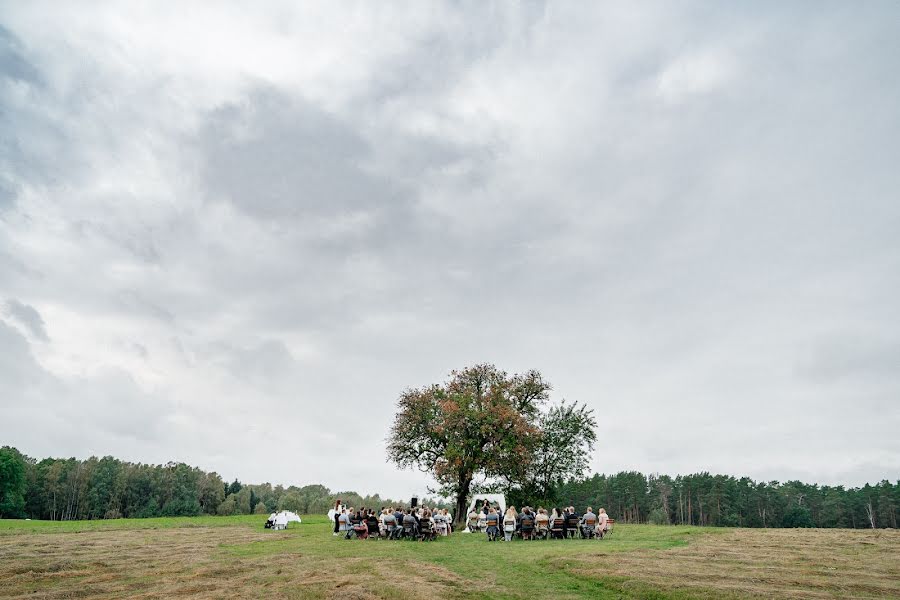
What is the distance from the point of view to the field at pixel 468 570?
11.8 metres

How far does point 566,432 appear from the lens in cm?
4791

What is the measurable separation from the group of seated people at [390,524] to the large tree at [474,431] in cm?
1094

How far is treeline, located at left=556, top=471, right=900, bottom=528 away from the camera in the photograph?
275ft

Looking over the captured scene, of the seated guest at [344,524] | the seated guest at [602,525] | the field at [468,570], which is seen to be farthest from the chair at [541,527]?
the seated guest at [344,524]

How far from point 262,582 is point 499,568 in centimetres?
642

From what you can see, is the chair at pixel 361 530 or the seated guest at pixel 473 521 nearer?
the chair at pixel 361 530

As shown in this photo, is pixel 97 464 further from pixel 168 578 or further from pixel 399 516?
pixel 168 578

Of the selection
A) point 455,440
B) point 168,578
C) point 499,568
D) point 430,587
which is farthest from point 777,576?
point 455,440

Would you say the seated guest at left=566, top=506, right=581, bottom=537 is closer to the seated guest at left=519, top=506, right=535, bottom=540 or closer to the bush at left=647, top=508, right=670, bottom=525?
the seated guest at left=519, top=506, right=535, bottom=540

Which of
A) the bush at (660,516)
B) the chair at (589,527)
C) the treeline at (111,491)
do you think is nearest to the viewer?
the chair at (589,527)

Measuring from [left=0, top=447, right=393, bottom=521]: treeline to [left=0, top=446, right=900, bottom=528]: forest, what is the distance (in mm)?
150

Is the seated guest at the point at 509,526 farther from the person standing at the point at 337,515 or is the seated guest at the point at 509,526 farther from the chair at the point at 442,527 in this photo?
the person standing at the point at 337,515

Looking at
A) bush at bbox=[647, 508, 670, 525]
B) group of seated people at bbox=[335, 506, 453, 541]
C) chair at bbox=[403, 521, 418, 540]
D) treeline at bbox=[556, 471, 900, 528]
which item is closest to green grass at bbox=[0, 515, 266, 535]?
group of seated people at bbox=[335, 506, 453, 541]

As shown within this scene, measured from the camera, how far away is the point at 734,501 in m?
89.4
